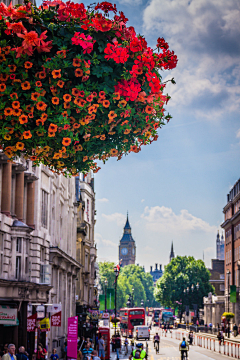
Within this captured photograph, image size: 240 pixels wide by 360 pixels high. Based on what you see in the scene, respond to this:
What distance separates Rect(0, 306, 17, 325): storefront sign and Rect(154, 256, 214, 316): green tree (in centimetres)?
8440

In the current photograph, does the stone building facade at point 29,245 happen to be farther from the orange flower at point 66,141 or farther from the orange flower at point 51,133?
the orange flower at point 51,133

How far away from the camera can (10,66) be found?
572cm

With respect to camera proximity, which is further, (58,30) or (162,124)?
(162,124)

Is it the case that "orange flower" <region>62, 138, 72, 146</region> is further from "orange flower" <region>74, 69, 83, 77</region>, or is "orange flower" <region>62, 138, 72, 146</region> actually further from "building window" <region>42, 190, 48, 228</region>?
"building window" <region>42, 190, 48, 228</region>

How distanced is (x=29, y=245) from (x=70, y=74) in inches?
829

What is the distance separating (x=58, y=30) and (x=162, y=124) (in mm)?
1954

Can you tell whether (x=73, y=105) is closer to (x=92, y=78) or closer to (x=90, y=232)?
(x=92, y=78)

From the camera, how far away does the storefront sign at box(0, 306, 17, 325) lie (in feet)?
70.9

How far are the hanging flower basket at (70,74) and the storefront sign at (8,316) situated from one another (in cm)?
1663

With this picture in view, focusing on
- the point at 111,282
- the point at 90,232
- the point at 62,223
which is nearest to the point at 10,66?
the point at 62,223

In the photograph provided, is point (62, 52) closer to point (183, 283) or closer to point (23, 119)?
point (23, 119)

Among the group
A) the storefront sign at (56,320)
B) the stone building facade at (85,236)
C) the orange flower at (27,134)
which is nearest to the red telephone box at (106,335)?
the storefront sign at (56,320)

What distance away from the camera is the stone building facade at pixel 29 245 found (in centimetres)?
2286

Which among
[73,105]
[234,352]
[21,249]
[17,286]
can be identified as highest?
[73,105]
